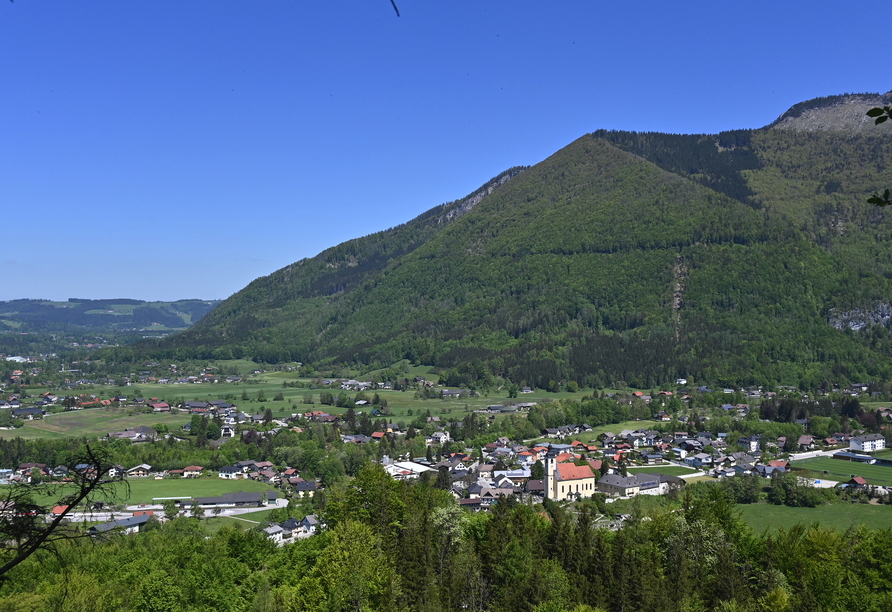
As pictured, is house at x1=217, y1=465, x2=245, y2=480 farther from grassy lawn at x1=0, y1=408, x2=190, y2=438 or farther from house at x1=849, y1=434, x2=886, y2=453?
house at x1=849, y1=434, x2=886, y2=453

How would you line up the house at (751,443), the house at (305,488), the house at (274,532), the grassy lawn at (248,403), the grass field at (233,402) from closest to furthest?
1. the house at (274,532)
2. the house at (305,488)
3. the house at (751,443)
4. the grass field at (233,402)
5. the grassy lawn at (248,403)

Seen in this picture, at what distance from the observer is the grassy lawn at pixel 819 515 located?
49.9 metres

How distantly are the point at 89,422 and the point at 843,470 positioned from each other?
81.7m

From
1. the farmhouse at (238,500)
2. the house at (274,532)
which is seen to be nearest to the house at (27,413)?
the farmhouse at (238,500)

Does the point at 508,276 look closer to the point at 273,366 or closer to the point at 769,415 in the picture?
the point at 273,366

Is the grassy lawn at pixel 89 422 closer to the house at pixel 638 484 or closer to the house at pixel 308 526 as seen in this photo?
the house at pixel 308 526

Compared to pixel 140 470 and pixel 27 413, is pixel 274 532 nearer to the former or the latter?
pixel 140 470

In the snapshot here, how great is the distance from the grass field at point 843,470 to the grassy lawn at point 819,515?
8133 mm

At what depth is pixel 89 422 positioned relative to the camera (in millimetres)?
93875

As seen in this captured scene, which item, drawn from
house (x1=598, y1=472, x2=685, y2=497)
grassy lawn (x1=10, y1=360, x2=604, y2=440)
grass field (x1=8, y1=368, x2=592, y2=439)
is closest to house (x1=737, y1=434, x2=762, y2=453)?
grassy lawn (x1=10, y1=360, x2=604, y2=440)

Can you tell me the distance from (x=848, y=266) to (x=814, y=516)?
11809 centimetres

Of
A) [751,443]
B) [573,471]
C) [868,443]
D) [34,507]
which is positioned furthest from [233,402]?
[34,507]

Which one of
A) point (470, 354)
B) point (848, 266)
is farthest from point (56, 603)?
point (848, 266)

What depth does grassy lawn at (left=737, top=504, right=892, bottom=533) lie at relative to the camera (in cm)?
4994
